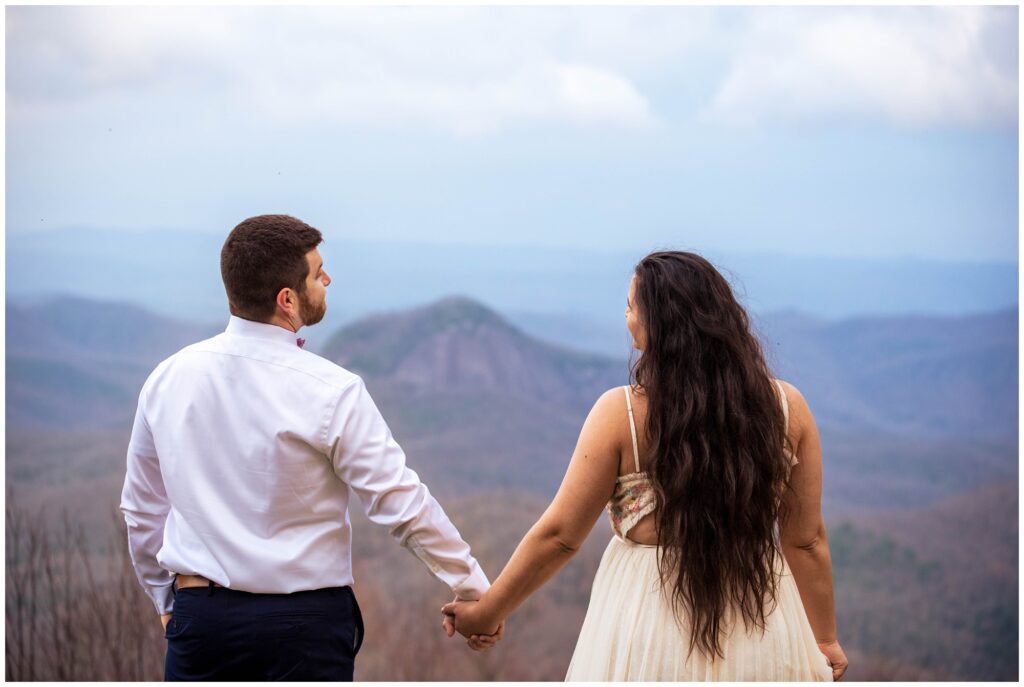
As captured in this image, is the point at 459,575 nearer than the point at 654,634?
No

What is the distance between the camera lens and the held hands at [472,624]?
2.06 meters

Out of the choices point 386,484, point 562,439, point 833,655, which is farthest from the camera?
point 562,439

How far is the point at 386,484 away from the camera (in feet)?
5.91

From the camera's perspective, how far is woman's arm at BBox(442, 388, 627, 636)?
174cm

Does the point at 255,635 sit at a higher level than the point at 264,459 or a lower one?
lower

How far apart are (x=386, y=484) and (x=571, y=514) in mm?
328

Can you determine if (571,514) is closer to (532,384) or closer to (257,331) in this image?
(257,331)

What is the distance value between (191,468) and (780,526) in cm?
105

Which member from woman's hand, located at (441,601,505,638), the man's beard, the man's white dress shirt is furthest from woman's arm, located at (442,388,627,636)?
the man's beard

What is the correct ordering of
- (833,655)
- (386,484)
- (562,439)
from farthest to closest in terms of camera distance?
(562,439)
(833,655)
(386,484)

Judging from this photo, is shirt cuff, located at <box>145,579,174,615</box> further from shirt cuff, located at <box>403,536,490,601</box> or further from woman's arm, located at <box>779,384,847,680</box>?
woman's arm, located at <box>779,384,847,680</box>

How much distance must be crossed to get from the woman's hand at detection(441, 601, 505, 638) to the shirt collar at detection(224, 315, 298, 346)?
65 cm

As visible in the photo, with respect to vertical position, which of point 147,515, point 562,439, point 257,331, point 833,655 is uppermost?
point 257,331

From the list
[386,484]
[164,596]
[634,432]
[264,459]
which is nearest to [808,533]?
[634,432]
